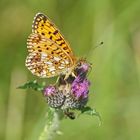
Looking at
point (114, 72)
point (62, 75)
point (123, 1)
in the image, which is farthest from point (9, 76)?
point (62, 75)

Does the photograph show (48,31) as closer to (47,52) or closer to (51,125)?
(47,52)

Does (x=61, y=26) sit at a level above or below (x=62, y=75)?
above

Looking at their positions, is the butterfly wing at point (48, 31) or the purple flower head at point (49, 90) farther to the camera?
the butterfly wing at point (48, 31)

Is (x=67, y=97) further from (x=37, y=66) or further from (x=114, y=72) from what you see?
(x=114, y=72)

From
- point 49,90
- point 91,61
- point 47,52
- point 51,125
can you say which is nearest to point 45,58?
point 47,52

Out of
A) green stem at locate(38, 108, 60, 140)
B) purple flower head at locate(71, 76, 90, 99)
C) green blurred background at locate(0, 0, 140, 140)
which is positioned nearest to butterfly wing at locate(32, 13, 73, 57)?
purple flower head at locate(71, 76, 90, 99)

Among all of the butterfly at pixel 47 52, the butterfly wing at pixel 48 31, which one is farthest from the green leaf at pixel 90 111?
the butterfly wing at pixel 48 31

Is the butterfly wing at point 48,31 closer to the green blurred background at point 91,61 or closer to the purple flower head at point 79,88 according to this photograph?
the purple flower head at point 79,88
